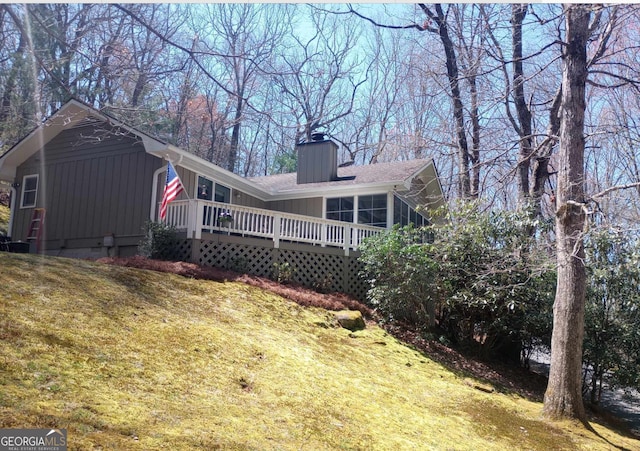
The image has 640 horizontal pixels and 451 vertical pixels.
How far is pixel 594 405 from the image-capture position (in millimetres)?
10031

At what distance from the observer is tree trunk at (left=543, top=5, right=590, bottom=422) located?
24.8 ft

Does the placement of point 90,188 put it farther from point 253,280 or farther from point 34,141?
point 253,280

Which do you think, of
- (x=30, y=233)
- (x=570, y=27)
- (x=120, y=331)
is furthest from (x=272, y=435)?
(x=30, y=233)

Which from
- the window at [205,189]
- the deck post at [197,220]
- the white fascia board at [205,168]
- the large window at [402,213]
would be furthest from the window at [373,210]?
the deck post at [197,220]

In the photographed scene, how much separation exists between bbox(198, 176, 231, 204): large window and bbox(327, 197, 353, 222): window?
338 centimetres

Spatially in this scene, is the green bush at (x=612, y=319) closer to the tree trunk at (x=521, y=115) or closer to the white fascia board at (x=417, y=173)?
the tree trunk at (x=521, y=115)

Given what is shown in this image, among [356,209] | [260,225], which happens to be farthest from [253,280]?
[356,209]

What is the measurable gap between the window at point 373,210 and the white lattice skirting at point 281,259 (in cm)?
250

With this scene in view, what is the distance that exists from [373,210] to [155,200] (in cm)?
674

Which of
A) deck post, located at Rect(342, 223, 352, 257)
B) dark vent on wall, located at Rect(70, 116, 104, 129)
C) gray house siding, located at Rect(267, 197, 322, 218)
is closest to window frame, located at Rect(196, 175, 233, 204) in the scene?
gray house siding, located at Rect(267, 197, 322, 218)

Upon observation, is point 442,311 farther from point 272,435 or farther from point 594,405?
point 272,435

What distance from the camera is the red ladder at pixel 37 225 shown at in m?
14.3

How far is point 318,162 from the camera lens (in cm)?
1780

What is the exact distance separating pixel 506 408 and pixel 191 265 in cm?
677
